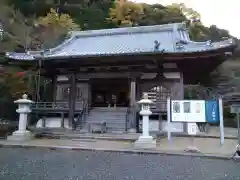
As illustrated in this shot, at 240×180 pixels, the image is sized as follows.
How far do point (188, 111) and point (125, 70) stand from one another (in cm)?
548

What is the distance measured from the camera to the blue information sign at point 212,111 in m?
9.36

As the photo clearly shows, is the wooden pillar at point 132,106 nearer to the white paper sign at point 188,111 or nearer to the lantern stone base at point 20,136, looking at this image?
the white paper sign at point 188,111

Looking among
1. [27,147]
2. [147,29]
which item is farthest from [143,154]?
[147,29]

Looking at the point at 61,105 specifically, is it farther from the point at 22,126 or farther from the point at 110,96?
the point at 110,96

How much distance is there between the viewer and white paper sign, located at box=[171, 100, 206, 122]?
948 centimetres

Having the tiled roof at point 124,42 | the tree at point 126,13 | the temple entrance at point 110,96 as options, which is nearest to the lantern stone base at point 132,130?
the tiled roof at point 124,42

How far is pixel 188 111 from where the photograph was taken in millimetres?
9656

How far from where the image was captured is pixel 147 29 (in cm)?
1725

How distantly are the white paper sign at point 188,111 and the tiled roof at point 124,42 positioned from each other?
13.4 ft

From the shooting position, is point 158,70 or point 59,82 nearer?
point 158,70

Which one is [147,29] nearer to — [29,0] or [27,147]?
[27,147]

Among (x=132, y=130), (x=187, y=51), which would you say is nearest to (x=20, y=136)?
(x=132, y=130)

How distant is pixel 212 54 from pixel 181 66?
6.83 feet

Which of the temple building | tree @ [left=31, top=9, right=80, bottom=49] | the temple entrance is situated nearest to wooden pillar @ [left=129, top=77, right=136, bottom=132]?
the temple building
